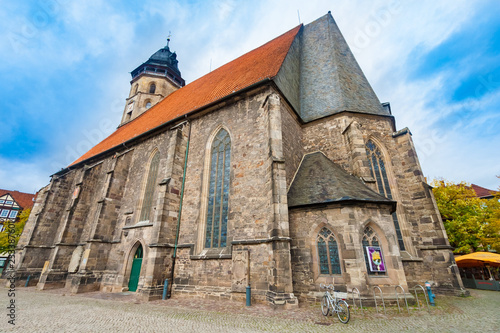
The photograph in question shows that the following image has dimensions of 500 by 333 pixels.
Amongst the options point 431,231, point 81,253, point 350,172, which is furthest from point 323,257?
point 81,253

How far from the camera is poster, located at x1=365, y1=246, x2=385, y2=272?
7.03 m

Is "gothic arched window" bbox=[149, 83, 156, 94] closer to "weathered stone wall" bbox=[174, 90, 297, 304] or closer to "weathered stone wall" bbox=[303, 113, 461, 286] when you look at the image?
"weathered stone wall" bbox=[174, 90, 297, 304]

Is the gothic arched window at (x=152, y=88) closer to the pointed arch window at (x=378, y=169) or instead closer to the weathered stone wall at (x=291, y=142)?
the weathered stone wall at (x=291, y=142)

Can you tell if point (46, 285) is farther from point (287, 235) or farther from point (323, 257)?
point (323, 257)

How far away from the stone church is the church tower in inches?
439

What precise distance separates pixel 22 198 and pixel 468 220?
48.4m

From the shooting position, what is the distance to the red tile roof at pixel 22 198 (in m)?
29.7

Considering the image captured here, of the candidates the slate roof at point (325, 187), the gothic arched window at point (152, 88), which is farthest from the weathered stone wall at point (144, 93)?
the slate roof at point (325, 187)

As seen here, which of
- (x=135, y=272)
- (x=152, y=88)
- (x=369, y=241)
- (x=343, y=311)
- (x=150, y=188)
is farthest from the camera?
(x=152, y=88)

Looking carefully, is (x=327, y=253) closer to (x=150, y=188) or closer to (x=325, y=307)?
(x=325, y=307)

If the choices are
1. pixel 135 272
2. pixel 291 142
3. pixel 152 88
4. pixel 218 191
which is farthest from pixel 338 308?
pixel 152 88

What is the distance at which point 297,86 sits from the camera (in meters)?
13.9

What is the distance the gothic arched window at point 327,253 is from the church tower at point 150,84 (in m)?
22.5

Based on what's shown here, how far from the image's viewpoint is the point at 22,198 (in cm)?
3108
